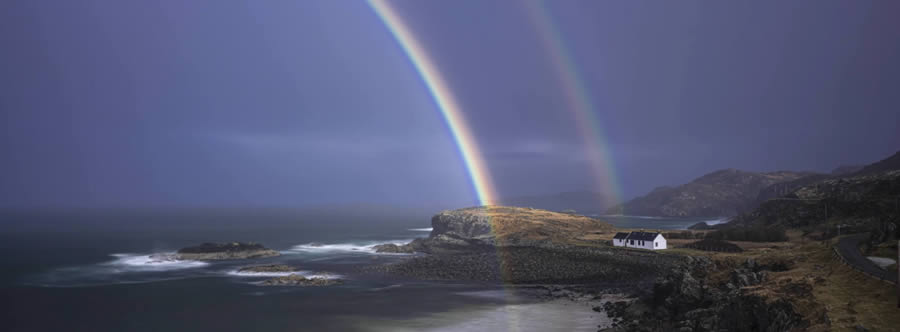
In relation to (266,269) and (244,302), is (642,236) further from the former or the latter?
(266,269)

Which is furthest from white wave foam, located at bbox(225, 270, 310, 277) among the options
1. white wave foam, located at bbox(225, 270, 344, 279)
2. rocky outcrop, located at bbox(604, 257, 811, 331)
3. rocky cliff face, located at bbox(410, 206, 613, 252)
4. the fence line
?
the fence line

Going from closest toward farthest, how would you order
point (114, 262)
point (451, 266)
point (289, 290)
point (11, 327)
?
point (11, 327) → point (289, 290) → point (451, 266) → point (114, 262)

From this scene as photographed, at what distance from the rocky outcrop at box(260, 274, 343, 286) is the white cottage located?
141ft

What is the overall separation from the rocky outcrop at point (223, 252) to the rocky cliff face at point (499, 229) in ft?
97.4

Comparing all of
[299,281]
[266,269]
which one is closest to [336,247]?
[266,269]

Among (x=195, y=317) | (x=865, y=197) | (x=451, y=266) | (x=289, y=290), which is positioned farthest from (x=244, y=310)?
(x=865, y=197)

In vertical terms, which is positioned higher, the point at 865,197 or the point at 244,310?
the point at 865,197

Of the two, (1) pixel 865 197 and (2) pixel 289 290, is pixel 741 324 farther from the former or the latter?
(1) pixel 865 197

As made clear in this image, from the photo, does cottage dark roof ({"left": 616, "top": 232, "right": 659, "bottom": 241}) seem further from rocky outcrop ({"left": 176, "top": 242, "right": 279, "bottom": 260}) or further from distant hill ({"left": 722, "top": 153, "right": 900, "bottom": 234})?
rocky outcrop ({"left": 176, "top": 242, "right": 279, "bottom": 260})

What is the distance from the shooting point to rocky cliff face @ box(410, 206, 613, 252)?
3745 inches

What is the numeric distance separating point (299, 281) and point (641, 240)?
49.0m

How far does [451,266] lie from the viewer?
240 feet

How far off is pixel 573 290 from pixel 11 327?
2034 inches

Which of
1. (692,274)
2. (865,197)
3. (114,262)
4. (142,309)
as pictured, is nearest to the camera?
(692,274)
